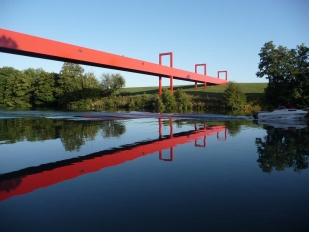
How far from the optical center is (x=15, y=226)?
179 inches

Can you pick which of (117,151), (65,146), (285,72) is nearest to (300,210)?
(117,151)

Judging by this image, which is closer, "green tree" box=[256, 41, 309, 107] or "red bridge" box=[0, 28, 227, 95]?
"red bridge" box=[0, 28, 227, 95]

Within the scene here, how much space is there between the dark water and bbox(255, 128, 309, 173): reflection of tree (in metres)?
0.04

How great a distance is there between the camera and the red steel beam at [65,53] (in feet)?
91.1

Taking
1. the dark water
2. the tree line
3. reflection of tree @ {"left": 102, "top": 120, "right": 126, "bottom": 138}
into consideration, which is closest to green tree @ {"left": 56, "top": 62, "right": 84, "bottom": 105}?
the tree line

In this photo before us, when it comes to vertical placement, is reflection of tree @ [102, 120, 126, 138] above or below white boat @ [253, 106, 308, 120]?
below

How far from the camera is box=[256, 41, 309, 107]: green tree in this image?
36097 mm

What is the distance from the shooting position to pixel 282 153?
9938 millimetres

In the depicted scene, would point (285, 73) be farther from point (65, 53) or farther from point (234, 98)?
point (65, 53)

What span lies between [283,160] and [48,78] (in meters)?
66.9

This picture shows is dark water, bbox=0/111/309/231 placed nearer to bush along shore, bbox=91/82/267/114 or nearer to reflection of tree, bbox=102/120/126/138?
reflection of tree, bbox=102/120/126/138

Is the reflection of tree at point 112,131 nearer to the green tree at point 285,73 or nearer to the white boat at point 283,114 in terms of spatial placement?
the white boat at point 283,114

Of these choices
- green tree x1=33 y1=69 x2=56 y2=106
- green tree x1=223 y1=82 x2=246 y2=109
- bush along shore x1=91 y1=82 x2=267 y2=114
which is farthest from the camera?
green tree x1=33 y1=69 x2=56 y2=106

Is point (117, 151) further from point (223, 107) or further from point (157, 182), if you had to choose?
point (223, 107)
